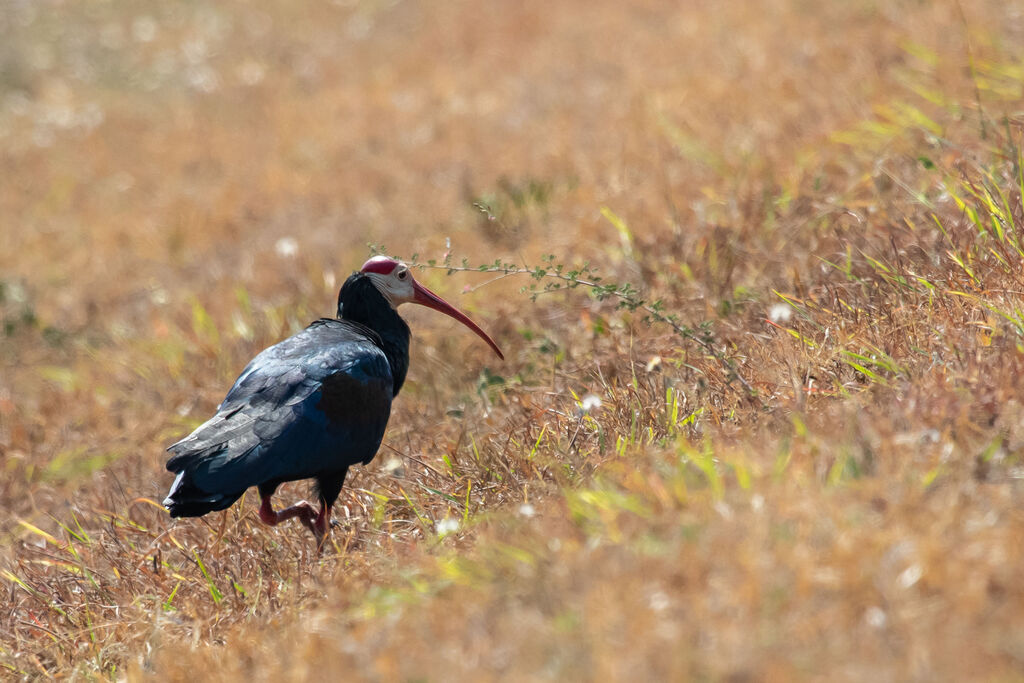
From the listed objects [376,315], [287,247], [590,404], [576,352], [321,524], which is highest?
[376,315]

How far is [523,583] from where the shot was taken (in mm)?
2609

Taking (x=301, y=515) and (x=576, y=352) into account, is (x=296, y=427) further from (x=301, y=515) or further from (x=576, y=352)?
(x=576, y=352)

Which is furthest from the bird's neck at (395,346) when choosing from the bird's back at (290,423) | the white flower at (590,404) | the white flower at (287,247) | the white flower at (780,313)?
the white flower at (287,247)

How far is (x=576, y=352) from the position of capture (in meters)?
5.22

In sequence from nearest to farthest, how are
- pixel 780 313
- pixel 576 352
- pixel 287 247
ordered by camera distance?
pixel 780 313 → pixel 576 352 → pixel 287 247

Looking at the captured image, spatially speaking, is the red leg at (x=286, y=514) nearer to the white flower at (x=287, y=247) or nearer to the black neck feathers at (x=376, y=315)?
the black neck feathers at (x=376, y=315)

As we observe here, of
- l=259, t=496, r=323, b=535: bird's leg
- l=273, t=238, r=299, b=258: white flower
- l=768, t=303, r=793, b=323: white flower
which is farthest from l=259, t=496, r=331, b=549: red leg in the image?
l=273, t=238, r=299, b=258: white flower

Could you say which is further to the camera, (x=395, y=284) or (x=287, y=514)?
(x=395, y=284)

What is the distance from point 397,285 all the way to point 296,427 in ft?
3.59

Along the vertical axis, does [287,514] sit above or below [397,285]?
below

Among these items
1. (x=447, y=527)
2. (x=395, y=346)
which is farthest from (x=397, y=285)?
(x=447, y=527)

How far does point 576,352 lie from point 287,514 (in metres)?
1.77

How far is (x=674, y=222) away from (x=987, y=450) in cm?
337

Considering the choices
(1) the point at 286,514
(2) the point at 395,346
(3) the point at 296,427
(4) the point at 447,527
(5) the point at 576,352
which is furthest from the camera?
(5) the point at 576,352
